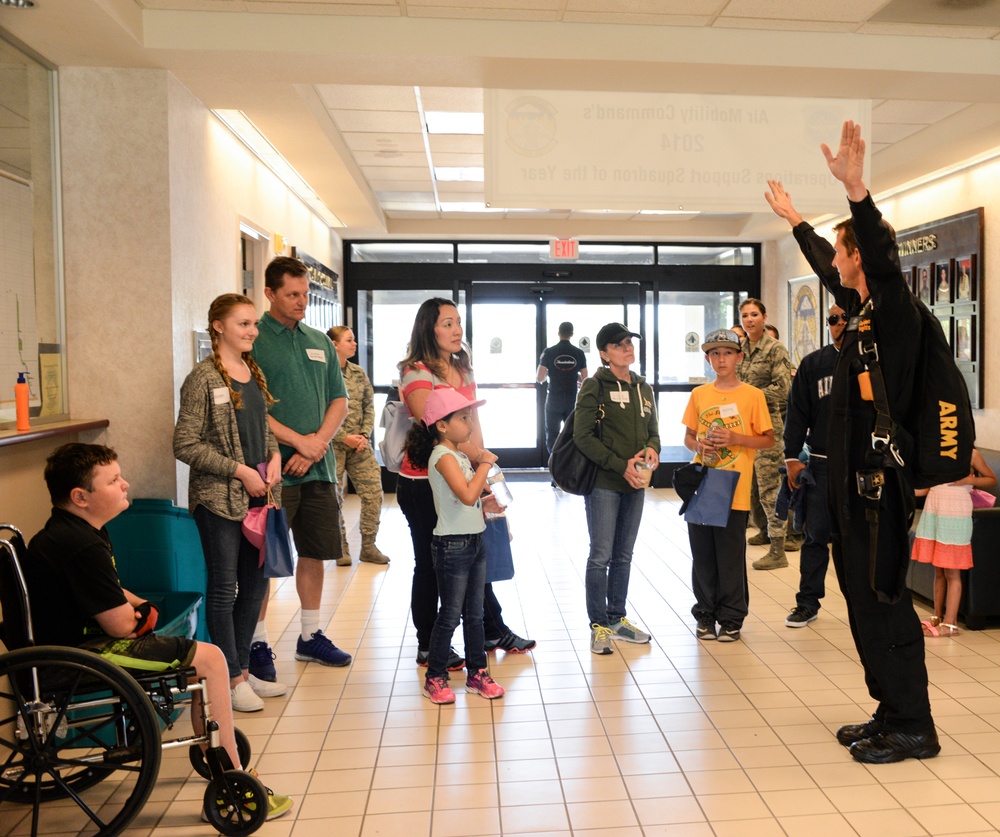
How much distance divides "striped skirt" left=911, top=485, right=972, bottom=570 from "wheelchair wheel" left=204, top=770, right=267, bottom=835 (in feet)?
11.4

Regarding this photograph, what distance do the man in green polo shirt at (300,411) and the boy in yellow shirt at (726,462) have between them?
5.72ft

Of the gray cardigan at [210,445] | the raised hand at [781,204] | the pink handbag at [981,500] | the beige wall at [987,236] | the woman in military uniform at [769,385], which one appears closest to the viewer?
the raised hand at [781,204]

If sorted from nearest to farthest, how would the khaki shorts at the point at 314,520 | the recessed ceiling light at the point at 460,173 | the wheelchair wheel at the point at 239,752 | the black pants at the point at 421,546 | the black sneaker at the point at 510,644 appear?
the wheelchair wheel at the point at 239,752
the black pants at the point at 421,546
the khaki shorts at the point at 314,520
the black sneaker at the point at 510,644
the recessed ceiling light at the point at 460,173

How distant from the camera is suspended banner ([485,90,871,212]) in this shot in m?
4.46

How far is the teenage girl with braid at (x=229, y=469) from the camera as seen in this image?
3428 millimetres

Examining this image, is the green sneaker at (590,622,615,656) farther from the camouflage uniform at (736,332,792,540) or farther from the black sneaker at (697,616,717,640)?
the camouflage uniform at (736,332,792,540)

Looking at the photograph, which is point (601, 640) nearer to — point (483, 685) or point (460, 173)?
point (483, 685)

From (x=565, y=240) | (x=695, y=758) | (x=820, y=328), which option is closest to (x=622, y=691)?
(x=695, y=758)

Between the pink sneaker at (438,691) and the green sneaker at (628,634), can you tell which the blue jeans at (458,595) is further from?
the green sneaker at (628,634)

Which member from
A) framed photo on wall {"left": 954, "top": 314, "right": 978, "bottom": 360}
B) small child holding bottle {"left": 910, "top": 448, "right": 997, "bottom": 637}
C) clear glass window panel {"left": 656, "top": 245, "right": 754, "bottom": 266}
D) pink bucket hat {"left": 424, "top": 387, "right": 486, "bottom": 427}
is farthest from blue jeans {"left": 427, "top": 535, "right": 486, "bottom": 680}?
clear glass window panel {"left": 656, "top": 245, "right": 754, "bottom": 266}

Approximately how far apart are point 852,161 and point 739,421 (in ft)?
6.31

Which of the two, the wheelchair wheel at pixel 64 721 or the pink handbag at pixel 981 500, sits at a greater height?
the pink handbag at pixel 981 500

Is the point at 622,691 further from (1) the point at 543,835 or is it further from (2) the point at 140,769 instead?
(2) the point at 140,769

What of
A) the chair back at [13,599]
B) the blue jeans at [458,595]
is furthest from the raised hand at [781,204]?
the chair back at [13,599]
